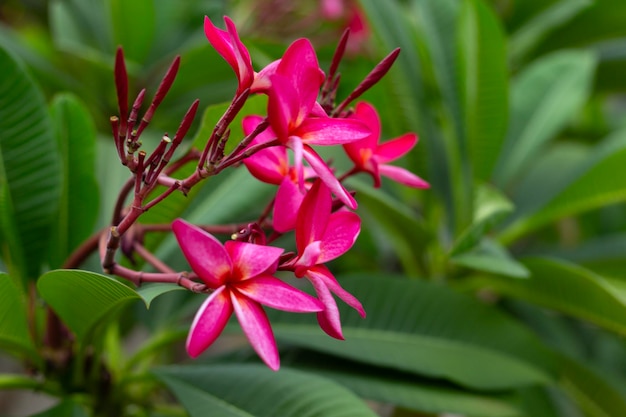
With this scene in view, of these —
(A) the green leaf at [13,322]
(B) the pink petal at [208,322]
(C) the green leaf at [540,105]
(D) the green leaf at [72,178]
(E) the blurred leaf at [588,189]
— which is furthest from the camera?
(C) the green leaf at [540,105]

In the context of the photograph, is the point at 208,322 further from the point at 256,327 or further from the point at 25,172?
the point at 25,172

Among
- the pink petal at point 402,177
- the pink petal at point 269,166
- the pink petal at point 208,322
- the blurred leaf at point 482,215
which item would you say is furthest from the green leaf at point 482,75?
the pink petal at point 208,322

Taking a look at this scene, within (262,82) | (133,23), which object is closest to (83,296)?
(262,82)

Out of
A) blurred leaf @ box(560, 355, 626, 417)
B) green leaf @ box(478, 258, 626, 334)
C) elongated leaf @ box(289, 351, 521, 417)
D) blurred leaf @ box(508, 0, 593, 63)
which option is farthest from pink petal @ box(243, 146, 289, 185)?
blurred leaf @ box(508, 0, 593, 63)

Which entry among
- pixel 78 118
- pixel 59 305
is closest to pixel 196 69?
pixel 78 118

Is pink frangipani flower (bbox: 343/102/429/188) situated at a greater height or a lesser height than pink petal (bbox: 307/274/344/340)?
greater

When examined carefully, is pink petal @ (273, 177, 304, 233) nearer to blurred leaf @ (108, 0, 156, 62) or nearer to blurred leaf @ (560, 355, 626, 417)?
blurred leaf @ (560, 355, 626, 417)

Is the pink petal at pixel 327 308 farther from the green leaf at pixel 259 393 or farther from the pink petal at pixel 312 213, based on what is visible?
the green leaf at pixel 259 393
